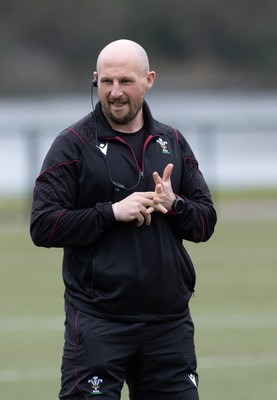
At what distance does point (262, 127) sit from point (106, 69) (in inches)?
872

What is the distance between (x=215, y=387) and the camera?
9.42 m

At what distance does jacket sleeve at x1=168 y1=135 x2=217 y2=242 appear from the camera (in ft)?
21.0

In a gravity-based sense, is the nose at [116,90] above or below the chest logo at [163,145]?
above

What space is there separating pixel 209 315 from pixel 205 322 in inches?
18.0

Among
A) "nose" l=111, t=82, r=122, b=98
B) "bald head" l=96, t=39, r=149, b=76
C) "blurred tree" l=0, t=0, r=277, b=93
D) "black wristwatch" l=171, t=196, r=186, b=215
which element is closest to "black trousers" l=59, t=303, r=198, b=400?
"black wristwatch" l=171, t=196, r=186, b=215

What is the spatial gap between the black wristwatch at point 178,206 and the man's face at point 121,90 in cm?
45

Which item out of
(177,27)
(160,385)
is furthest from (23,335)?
(177,27)

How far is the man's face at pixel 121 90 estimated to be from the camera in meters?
6.18

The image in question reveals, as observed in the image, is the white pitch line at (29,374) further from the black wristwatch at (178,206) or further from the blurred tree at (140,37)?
the blurred tree at (140,37)

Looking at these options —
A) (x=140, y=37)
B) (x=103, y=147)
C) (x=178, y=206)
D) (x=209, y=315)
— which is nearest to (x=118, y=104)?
(x=103, y=147)

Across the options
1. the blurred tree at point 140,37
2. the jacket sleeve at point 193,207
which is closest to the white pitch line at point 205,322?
the jacket sleeve at point 193,207

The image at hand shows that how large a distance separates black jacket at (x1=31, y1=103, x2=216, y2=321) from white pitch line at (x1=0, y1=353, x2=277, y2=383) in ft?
11.7

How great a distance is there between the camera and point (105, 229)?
20.5 feet

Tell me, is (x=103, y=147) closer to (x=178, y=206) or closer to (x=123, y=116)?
(x=123, y=116)
